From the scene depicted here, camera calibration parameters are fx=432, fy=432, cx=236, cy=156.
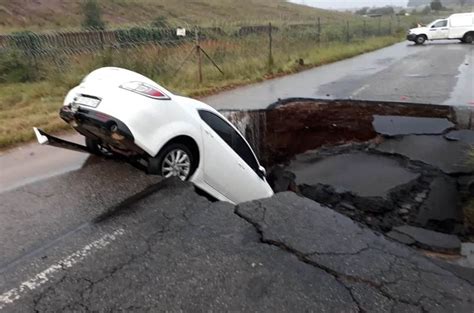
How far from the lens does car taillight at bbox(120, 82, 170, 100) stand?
4395 mm

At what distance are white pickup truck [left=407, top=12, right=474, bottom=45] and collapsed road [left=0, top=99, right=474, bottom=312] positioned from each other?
29584 mm

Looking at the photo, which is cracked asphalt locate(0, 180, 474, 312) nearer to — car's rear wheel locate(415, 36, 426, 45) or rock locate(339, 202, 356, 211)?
rock locate(339, 202, 356, 211)

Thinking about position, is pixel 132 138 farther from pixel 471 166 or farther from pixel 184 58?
pixel 184 58

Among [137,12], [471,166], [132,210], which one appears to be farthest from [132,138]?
[137,12]

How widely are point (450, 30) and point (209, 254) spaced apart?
33511 millimetres

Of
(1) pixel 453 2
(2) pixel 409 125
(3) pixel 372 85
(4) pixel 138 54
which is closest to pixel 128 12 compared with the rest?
(4) pixel 138 54

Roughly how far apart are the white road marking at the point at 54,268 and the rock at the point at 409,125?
5768 millimetres

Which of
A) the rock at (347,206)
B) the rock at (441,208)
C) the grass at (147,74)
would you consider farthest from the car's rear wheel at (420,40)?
the rock at (347,206)

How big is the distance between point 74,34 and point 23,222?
10487 mm

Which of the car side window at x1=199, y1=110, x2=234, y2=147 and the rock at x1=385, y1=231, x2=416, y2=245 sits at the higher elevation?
the car side window at x1=199, y1=110, x2=234, y2=147

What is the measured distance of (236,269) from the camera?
10.6 ft

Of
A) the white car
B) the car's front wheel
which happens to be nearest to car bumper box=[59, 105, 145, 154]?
the white car

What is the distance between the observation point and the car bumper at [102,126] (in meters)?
4.16

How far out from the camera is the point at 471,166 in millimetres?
6488
